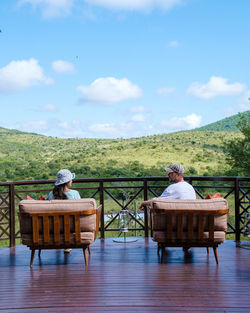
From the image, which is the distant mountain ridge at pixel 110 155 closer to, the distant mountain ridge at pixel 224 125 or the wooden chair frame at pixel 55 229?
the distant mountain ridge at pixel 224 125

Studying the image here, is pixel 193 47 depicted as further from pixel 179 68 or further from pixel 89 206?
pixel 89 206

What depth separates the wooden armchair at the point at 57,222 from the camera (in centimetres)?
423

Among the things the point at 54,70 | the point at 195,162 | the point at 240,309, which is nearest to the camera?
the point at 240,309

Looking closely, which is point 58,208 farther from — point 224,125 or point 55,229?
point 224,125

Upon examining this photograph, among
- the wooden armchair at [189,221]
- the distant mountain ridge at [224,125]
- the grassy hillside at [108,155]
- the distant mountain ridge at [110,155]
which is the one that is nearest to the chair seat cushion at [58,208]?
the wooden armchair at [189,221]

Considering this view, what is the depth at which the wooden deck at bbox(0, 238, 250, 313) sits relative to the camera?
3057mm

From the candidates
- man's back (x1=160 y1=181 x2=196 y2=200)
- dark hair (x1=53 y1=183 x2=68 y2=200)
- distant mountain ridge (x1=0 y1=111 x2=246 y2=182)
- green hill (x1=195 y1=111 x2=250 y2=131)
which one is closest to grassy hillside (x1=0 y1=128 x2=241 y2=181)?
distant mountain ridge (x1=0 y1=111 x2=246 y2=182)

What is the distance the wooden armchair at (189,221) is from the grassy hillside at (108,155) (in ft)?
55.4

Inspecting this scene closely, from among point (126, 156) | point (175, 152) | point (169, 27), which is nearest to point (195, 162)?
point (175, 152)

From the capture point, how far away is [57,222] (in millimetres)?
4258

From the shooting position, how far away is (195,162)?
2536 centimetres

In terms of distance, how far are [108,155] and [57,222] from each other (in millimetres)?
22667

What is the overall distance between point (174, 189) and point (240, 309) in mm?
1854

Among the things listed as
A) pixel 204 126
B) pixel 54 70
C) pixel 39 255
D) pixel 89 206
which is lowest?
pixel 39 255
